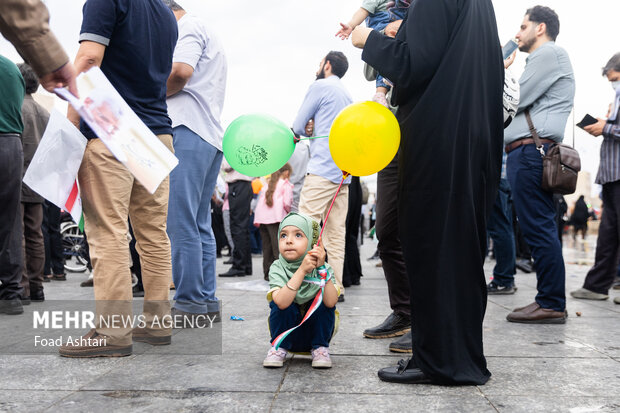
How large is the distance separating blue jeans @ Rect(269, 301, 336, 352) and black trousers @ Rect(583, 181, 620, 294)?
11.9ft

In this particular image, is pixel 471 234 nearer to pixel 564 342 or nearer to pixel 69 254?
pixel 564 342

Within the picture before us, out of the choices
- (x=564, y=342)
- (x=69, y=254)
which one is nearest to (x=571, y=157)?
(x=564, y=342)

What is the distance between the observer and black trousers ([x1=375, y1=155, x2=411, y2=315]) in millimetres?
3232

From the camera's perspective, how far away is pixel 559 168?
3.91m

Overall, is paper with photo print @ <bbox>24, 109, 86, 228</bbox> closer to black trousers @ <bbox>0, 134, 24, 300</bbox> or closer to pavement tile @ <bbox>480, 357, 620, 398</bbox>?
black trousers @ <bbox>0, 134, 24, 300</bbox>

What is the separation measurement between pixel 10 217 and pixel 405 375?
11.3 ft

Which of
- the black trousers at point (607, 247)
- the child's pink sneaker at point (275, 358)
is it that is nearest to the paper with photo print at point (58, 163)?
the child's pink sneaker at point (275, 358)

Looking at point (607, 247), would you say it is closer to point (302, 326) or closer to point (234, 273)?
point (302, 326)

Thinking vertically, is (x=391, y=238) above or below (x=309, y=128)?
below

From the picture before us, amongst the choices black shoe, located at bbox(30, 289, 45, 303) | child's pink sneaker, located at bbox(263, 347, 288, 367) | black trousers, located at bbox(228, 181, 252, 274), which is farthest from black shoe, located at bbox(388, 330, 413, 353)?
black trousers, located at bbox(228, 181, 252, 274)

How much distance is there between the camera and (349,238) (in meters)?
6.31

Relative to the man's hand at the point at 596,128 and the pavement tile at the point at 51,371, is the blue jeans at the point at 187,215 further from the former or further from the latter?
the man's hand at the point at 596,128

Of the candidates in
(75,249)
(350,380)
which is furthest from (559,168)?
(75,249)

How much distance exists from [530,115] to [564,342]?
1815 millimetres
